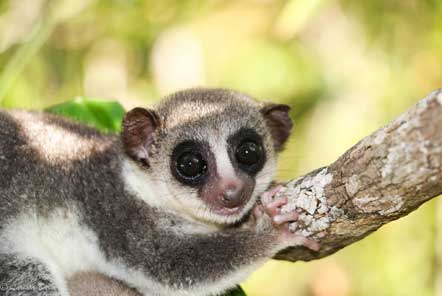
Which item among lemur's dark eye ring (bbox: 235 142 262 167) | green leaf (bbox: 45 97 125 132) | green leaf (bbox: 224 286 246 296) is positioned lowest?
green leaf (bbox: 224 286 246 296)

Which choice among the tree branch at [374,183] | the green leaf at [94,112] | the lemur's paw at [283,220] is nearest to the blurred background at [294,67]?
the green leaf at [94,112]

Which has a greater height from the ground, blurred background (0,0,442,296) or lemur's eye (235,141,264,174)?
blurred background (0,0,442,296)

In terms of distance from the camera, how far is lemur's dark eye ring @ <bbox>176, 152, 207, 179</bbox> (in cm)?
393

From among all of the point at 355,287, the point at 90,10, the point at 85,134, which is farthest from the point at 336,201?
the point at 90,10

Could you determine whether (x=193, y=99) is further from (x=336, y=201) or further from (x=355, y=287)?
(x=355, y=287)

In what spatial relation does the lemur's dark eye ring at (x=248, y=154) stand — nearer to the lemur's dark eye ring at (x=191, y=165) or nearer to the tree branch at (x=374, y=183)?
the lemur's dark eye ring at (x=191, y=165)

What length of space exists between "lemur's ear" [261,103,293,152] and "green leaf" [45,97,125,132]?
984mm

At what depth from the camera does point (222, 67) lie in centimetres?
716

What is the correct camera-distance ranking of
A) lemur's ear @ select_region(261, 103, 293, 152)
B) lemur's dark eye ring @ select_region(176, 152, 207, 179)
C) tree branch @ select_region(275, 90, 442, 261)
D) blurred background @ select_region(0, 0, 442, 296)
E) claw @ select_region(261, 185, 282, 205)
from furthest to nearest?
blurred background @ select_region(0, 0, 442, 296)
lemur's ear @ select_region(261, 103, 293, 152)
lemur's dark eye ring @ select_region(176, 152, 207, 179)
claw @ select_region(261, 185, 282, 205)
tree branch @ select_region(275, 90, 442, 261)

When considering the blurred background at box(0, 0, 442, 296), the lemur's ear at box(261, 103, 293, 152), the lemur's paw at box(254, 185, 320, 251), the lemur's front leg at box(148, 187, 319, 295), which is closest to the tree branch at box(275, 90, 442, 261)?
the lemur's paw at box(254, 185, 320, 251)

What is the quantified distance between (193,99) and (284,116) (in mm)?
554

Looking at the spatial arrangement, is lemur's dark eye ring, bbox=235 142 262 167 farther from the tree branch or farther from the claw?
the tree branch

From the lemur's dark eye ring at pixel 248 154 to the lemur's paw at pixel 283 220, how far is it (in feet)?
1.12

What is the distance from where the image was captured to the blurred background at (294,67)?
6.15m
